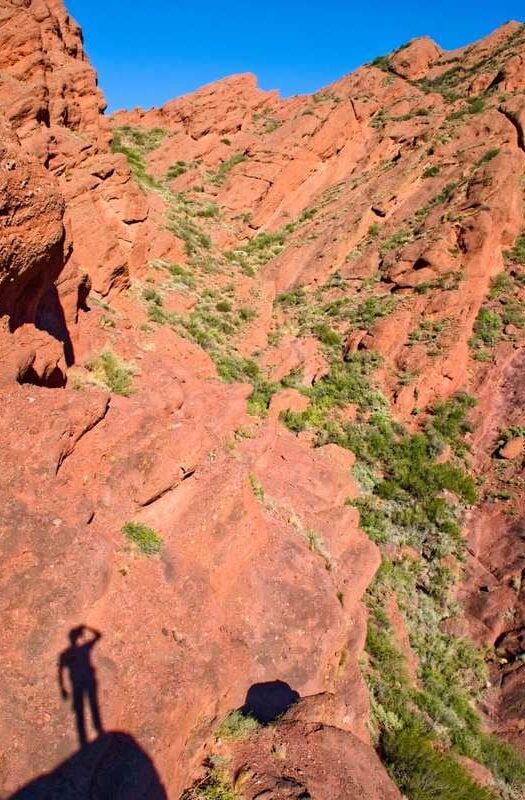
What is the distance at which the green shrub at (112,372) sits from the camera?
9.27m

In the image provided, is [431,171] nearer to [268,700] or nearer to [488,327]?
[488,327]

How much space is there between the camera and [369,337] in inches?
768

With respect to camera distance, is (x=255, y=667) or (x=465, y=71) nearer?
(x=255, y=667)

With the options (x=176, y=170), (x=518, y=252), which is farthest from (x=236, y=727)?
(x=176, y=170)

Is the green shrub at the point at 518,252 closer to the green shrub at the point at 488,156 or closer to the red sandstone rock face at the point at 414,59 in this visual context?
the green shrub at the point at 488,156

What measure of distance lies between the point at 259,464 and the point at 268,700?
15.5ft

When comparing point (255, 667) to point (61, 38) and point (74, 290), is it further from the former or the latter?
point (61, 38)

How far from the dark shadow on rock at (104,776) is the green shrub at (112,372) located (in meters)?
5.33

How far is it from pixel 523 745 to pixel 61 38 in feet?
87.1

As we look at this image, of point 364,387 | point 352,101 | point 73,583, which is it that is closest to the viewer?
point 73,583

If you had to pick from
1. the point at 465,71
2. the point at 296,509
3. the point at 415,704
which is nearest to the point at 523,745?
the point at 415,704

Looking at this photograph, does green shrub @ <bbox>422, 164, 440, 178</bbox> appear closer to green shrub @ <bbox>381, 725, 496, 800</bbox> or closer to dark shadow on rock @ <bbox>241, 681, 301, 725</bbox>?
green shrub @ <bbox>381, 725, 496, 800</bbox>

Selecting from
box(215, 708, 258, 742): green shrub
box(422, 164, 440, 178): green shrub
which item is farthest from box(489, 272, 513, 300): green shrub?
box(215, 708, 258, 742): green shrub

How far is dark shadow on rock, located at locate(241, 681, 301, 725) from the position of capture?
6.84 metres
